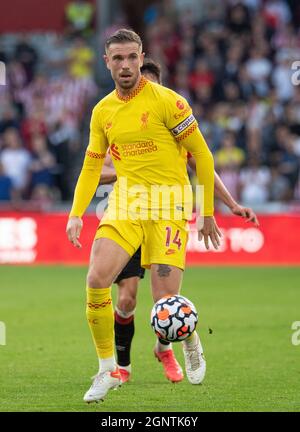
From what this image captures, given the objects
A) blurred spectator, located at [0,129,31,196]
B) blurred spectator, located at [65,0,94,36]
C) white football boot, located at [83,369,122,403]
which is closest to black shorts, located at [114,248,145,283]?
white football boot, located at [83,369,122,403]

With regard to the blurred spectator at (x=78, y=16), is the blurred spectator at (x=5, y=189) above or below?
below

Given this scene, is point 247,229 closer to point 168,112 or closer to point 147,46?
point 147,46

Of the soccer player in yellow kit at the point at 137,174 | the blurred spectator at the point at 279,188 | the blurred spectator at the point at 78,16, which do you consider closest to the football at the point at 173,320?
the soccer player in yellow kit at the point at 137,174

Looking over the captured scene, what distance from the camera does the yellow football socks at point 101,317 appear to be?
774cm

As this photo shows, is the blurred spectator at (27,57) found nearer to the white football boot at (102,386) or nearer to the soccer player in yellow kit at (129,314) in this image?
the soccer player in yellow kit at (129,314)

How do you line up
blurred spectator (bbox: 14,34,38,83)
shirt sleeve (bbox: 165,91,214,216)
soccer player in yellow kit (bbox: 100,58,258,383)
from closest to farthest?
shirt sleeve (bbox: 165,91,214,216), soccer player in yellow kit (bbox: 100,58,258,383), blurred spectator (bbox: 14,34,38,83)

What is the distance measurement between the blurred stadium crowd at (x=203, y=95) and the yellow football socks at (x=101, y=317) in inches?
449

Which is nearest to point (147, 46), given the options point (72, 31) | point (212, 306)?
point (72, 31)

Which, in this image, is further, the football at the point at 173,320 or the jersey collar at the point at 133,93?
the jersey collar at the point at 133,93

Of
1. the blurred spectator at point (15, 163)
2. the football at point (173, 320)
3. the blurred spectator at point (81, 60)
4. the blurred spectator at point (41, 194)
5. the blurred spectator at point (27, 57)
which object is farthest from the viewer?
the blurred spectator at point (27, 57)

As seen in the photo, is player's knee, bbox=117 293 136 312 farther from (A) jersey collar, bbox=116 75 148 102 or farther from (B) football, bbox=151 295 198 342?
(A) jersey collar, bbox=116 75 148 102

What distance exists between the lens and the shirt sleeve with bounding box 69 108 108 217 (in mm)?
8125

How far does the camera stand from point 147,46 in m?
23.6

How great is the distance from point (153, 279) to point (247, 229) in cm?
1051
